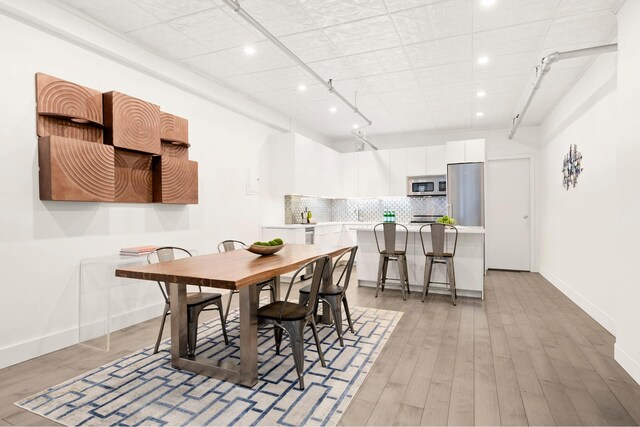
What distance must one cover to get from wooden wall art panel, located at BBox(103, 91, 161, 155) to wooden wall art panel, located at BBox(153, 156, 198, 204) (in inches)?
7.4

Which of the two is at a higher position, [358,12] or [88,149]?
[358,12]

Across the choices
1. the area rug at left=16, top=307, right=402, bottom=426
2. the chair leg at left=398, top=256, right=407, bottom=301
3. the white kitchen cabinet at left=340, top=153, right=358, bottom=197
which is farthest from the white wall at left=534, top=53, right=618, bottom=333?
the white kitchen cabinet at left=340, top=153, right=358, bottom=197

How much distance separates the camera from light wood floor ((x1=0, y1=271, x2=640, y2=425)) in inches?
82.8

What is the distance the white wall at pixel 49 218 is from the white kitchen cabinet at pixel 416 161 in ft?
15.4

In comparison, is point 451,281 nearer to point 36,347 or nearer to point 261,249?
point 261,249

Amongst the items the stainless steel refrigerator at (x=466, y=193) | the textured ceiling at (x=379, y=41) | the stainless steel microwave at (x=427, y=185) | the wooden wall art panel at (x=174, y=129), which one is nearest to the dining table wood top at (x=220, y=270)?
the wooden wall art panel at (x=174, y=129)

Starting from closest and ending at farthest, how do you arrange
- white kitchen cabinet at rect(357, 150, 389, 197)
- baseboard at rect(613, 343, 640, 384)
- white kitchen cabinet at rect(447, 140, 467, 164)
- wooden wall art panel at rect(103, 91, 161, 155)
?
baseboard at rect(613, 343, 640, 384) < wooden wall art panel at rect(103, 91, 161, 155) < white kitchen cabinet at rect(447, 140, 467, 164) < white kitchen cabinet at rect(357, 150, 389, 197)

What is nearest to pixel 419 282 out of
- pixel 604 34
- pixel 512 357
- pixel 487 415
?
pixel 512 357

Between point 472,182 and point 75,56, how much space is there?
6.40 meters

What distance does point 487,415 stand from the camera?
2.09 metres

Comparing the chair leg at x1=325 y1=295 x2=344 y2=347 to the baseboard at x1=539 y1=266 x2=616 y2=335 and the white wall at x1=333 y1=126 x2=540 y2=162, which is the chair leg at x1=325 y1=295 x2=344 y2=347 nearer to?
the baseboard at x1=539 y1=266 x2=616 y2=335

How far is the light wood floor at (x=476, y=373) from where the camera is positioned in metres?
2.10

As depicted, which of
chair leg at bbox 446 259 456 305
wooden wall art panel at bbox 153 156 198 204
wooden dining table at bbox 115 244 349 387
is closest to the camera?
wooden dining table at bbox 115 244 349 387

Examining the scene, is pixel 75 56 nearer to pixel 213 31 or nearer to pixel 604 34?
pixel 213 31
